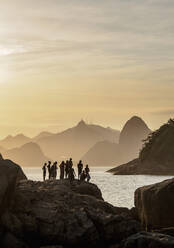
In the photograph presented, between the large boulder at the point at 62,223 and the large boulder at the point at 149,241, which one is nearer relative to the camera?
the large boulder at the point at 149,241

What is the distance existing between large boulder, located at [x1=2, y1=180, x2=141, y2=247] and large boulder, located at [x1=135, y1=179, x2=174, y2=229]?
41.5 inches

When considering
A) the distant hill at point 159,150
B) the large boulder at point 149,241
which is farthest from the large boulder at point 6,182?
the distant hill at point 159,150

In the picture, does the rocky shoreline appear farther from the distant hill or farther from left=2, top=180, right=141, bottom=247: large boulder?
the distant hill

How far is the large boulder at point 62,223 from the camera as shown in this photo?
3081cm

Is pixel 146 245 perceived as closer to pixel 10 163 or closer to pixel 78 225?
pixel 78 225

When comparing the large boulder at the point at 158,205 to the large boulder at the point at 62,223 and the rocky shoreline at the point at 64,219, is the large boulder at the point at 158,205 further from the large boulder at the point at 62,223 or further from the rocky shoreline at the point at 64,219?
the large boulder at the point at 62,223

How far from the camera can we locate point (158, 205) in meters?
31.9

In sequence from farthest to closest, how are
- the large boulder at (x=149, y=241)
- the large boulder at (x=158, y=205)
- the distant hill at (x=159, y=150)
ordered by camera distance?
the distant hill at (x=159, y=150) → the large boulder at (x=158, y=205) → the large boulder at (x=149, y=241)

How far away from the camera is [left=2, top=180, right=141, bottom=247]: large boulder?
3081 cm

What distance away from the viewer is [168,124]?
652 ft

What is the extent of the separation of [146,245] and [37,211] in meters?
10.9

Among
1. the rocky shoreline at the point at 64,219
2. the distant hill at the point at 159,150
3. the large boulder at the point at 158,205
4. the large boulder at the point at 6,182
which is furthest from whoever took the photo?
the distant hill at the point at 159,150

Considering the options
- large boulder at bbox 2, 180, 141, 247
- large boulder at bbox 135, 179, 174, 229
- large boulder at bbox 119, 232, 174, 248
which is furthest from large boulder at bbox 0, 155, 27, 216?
large boulder at bbox 119, 232, 174, 248

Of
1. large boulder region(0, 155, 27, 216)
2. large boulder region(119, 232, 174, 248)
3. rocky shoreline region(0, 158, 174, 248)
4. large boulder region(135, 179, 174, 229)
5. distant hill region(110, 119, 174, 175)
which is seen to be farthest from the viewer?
distant hill region(110, 119, 174, 175)
